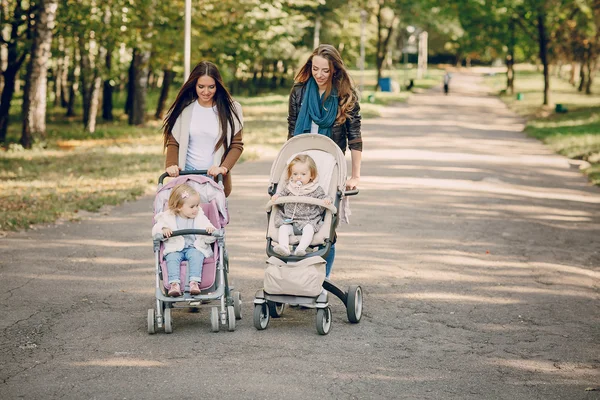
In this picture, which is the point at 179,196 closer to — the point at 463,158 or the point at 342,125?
the point at 342,125

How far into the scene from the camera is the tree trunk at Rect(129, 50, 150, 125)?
2886cm

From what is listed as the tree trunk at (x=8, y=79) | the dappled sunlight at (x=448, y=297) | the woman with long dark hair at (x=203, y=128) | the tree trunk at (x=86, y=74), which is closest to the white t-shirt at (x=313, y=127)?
the woman with long dark hair at (x=203, y=128)

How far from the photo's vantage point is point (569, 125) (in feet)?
99.9

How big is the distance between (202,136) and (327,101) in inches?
42.2

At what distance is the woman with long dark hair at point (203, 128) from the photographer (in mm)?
6902

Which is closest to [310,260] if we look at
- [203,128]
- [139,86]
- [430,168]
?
[203,128]

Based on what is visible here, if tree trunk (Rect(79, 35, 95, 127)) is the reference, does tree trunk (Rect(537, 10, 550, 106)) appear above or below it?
above

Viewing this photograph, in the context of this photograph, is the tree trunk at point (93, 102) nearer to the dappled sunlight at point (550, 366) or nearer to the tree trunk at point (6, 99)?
the tree trunk at point (6, 99)

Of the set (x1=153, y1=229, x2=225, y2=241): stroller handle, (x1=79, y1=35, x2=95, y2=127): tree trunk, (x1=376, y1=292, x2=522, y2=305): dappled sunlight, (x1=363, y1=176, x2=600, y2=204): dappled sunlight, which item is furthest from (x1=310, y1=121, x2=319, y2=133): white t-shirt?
(x1=79, y1=35, x2=95, y2=127): tree trunk

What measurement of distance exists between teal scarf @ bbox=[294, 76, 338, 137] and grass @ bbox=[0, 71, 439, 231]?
17.4 ft

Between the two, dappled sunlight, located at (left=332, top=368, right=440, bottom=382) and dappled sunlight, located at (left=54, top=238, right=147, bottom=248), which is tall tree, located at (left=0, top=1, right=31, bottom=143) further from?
dappled sunlight, located at (left=332, top=368, right=440, bottom=382)

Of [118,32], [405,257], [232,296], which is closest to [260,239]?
[405,257]

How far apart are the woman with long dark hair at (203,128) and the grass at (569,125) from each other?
37.0 feet

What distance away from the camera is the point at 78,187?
14.5m
